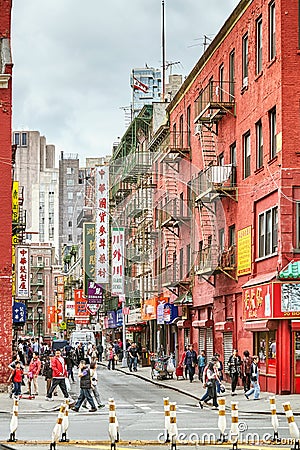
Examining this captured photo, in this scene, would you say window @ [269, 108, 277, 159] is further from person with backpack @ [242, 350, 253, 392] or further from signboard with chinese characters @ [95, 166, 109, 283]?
signboard with chinese characters @ [95, 166, 109, 283]

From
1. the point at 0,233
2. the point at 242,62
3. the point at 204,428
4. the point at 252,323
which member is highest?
the point at 242,62

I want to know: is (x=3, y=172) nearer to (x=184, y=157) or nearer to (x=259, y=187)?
(x=259, y=187)

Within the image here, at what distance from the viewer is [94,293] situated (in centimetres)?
8944

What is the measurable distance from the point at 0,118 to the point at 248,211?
10.8m

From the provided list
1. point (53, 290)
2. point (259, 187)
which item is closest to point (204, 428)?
point (259, 187)

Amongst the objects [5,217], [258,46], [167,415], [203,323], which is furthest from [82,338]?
[167,415]

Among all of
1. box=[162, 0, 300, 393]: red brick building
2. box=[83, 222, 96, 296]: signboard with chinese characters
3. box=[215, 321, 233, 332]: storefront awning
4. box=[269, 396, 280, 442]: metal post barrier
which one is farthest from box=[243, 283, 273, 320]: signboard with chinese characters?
box=[83, 222, 96, 296]: signboard with chinese characters

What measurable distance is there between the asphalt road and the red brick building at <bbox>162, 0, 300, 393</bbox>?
4568 millimetres

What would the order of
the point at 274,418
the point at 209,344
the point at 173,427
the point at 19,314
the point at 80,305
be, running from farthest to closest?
the point at 80,305, the point at 19,314, the point at 209,344, the point at 274,418, the point at 173,427

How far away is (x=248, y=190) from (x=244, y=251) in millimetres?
2547

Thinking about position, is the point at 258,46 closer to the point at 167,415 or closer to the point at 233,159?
the point at 233,159

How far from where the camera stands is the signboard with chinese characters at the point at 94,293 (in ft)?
290

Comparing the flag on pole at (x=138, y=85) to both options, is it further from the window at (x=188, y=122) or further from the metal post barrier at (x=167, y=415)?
the metal post barrier at (x=167, y=415)

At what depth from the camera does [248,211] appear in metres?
41.3
